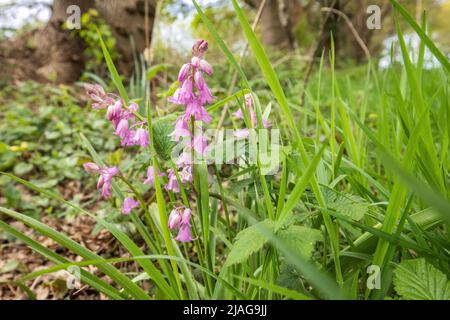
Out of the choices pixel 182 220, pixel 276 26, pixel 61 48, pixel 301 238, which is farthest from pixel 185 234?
pixel 276 26

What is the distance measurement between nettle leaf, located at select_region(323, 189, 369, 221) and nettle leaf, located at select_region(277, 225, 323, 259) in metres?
0.06

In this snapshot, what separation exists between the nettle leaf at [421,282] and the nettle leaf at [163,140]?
462 millimetres

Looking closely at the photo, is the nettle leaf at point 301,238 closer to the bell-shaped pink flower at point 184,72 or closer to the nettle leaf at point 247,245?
the nettle leaf at point 247,245

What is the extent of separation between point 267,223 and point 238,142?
207 millimetres

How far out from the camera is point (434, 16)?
A: 41.2 ft

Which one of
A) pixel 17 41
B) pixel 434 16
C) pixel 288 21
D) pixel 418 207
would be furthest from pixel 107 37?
pixel 434 16

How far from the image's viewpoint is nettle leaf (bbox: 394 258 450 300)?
1.75ft

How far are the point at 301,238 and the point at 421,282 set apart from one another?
8.5 inches

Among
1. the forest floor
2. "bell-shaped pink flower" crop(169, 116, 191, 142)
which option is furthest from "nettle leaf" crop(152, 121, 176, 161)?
the forest floor

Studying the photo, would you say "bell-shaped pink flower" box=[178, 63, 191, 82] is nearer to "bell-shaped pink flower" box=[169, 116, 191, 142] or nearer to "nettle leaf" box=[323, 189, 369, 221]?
"bell-shaped pink flower" box=[169, 116, 191, 142]

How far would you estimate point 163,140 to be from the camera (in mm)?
683

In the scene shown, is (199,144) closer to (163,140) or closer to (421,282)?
(163,140)

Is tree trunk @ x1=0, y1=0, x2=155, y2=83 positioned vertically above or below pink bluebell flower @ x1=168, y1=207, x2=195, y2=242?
above
